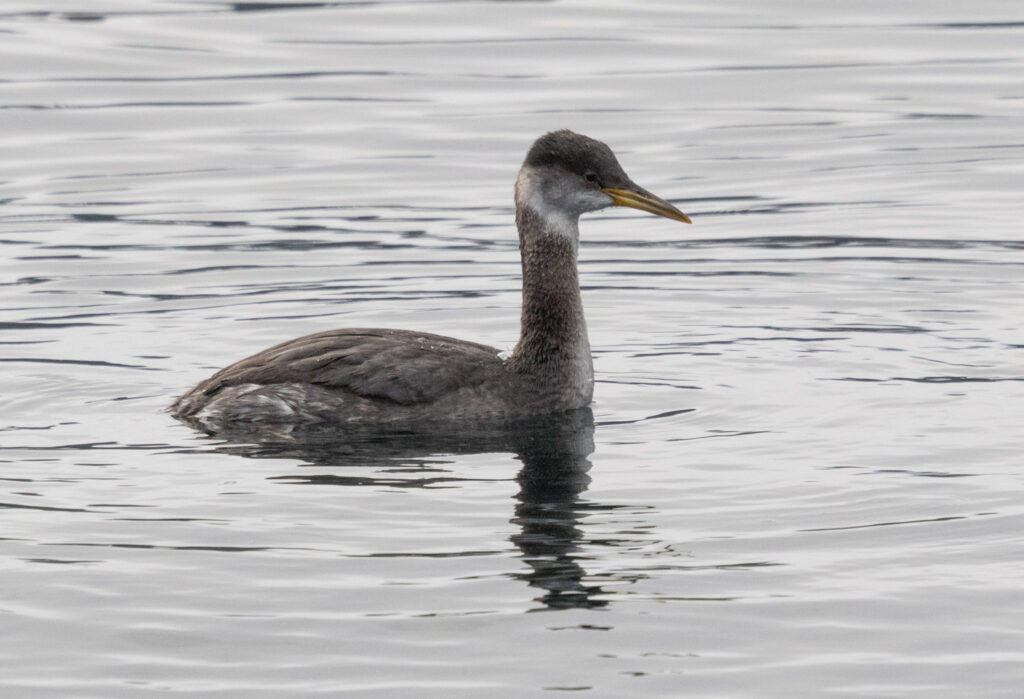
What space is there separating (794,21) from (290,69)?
6985 millimetres

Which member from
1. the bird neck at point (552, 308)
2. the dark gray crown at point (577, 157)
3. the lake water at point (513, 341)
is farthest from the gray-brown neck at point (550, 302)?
the lake water at point (513, 341)

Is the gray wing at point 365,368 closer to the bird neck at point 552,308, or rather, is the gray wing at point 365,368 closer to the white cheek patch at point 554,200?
the bird neck at point 552,308

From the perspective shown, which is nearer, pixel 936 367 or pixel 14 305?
pixel 936 367

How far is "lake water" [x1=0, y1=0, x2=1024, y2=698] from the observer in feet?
28.3

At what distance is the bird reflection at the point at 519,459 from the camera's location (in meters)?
9.73

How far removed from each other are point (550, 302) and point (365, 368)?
4.32ft

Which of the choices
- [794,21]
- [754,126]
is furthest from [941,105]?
[794,21]

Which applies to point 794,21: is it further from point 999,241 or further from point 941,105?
point 999,241

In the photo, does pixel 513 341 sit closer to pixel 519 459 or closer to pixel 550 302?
pixel 550 302

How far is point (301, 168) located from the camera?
21.4 meters

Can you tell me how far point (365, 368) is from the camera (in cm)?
1229

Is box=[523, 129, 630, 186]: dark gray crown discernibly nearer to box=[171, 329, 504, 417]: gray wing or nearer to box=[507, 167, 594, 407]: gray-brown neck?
box=[507, 167, 594, 407]: gray-brown neck

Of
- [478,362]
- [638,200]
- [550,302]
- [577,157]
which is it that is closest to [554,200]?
[577,157]

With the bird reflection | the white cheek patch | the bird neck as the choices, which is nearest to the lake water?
the bird reflection
